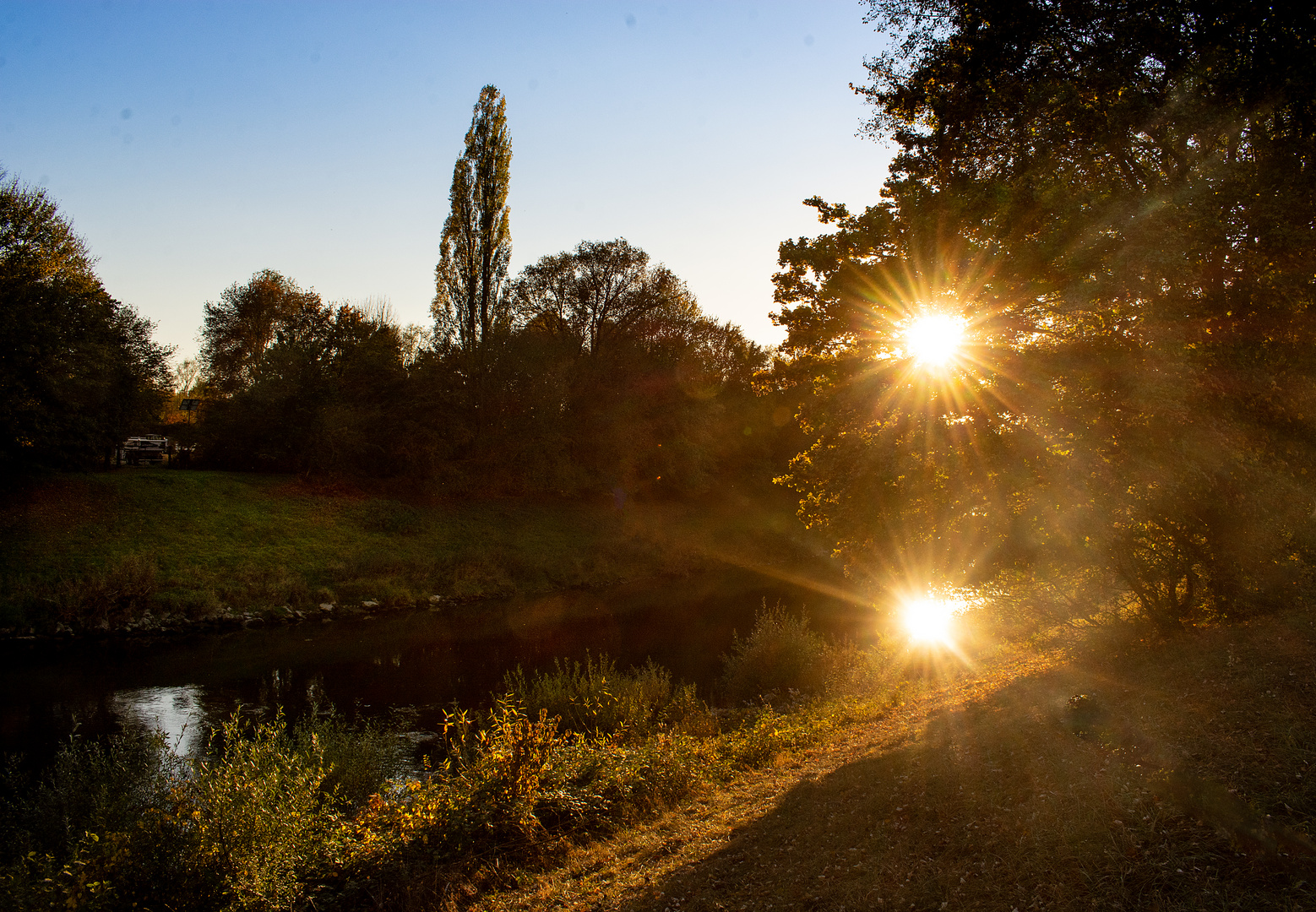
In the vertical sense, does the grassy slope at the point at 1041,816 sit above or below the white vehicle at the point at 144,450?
below

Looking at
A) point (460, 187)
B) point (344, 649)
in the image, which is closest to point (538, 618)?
point (344, 649)

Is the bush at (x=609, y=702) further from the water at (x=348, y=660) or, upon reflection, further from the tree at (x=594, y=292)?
the tree at (x=594, y=292)

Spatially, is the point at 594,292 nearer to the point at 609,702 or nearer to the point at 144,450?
the point at 144,450

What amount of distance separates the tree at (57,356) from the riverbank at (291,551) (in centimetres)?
187

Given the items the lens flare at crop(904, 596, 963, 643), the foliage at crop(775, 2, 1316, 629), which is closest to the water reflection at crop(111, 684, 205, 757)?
the foliage at crop(775, 2, 1316, 629)

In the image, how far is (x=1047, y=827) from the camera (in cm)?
605

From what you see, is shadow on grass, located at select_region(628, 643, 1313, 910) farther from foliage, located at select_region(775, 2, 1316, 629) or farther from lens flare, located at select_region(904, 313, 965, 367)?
lens flare, located at select_region(904, 313, 965, 367)

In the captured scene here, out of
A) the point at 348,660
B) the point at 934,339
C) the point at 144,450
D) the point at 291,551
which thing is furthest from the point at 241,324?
the point at 934,339

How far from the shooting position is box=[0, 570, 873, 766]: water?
16359 mm

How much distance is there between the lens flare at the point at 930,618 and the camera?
21.1 m

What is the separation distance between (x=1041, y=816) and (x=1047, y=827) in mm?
222

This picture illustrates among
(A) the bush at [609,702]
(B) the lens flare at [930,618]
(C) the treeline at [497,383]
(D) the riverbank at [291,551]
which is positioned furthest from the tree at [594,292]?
(A) the bush at [609,702]

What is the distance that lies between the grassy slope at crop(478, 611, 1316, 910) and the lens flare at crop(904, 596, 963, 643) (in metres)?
10.7

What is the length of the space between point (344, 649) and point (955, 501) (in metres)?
18.9
